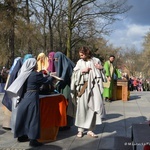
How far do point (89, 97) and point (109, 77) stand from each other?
216 inches

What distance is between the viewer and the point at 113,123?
23.2ft

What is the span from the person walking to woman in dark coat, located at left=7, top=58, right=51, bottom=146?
30.1 inches

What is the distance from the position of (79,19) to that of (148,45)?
31.6 metres

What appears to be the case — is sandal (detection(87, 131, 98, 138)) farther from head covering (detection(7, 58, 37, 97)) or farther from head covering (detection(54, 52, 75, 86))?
head covering (detection(7, 58, 37, 97))

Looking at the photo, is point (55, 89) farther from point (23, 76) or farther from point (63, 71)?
point (23, 76)

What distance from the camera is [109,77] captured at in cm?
1091

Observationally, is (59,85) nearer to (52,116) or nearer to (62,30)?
(52,116)

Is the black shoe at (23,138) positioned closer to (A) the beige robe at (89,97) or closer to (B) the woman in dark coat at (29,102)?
(B) the woman in dark coat at (29,102)

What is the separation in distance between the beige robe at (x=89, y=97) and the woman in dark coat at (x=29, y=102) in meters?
0.76

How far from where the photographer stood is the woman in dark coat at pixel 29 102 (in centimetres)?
493

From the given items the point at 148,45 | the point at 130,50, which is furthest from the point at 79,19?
the point at 130,50

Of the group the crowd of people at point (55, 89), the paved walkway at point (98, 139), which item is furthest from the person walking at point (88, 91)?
the paved walkway at point (98, 139)

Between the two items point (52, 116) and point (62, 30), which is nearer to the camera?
point (52, 116)

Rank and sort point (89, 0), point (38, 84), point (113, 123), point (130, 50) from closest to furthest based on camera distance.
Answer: point (38, 84), point (113, 123), point (89, 0), point (130, 50)
